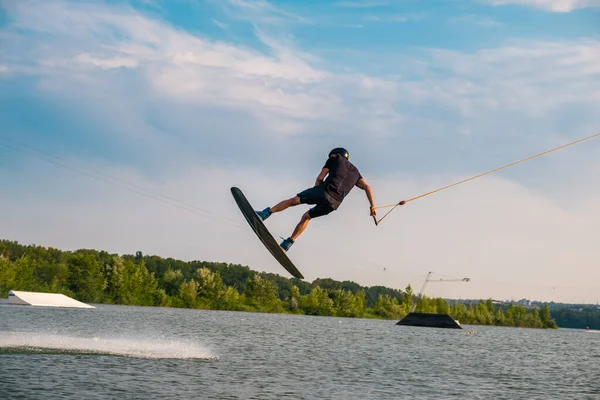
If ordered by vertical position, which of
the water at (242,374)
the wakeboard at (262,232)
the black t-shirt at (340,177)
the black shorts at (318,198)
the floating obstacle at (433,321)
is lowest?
the water at (242,374)

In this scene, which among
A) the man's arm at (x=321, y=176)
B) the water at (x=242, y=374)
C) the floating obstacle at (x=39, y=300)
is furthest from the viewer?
the floating obstacle at (x=39, y=300)

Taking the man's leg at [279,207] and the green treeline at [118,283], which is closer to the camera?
the man's leg at [279,207]

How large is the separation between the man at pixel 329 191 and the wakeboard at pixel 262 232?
0.56 feet

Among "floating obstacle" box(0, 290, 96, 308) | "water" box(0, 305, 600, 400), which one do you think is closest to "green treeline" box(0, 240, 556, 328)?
"floating obstacle" box(0, 290, 96, 308)

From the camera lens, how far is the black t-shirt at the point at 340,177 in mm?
17750

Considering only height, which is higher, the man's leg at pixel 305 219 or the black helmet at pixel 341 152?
the black helmet at pixel 341 152

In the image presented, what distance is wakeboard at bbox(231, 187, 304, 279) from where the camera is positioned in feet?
59.1

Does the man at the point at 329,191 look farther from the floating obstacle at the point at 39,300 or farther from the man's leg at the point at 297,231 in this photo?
the floating obstacle at the point at 39,300

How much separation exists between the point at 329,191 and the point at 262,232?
208cm

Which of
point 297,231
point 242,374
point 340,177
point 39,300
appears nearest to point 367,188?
point 340,177

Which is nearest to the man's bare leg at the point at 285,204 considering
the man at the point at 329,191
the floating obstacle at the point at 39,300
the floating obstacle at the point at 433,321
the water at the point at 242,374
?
the man at the point at 329,191

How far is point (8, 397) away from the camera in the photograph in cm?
2106

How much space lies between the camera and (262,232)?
59.4 ft

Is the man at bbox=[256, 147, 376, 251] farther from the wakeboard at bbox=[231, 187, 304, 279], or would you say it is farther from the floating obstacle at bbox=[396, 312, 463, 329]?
the floating obstacle at bbox=[396, 312, 463, 329]
